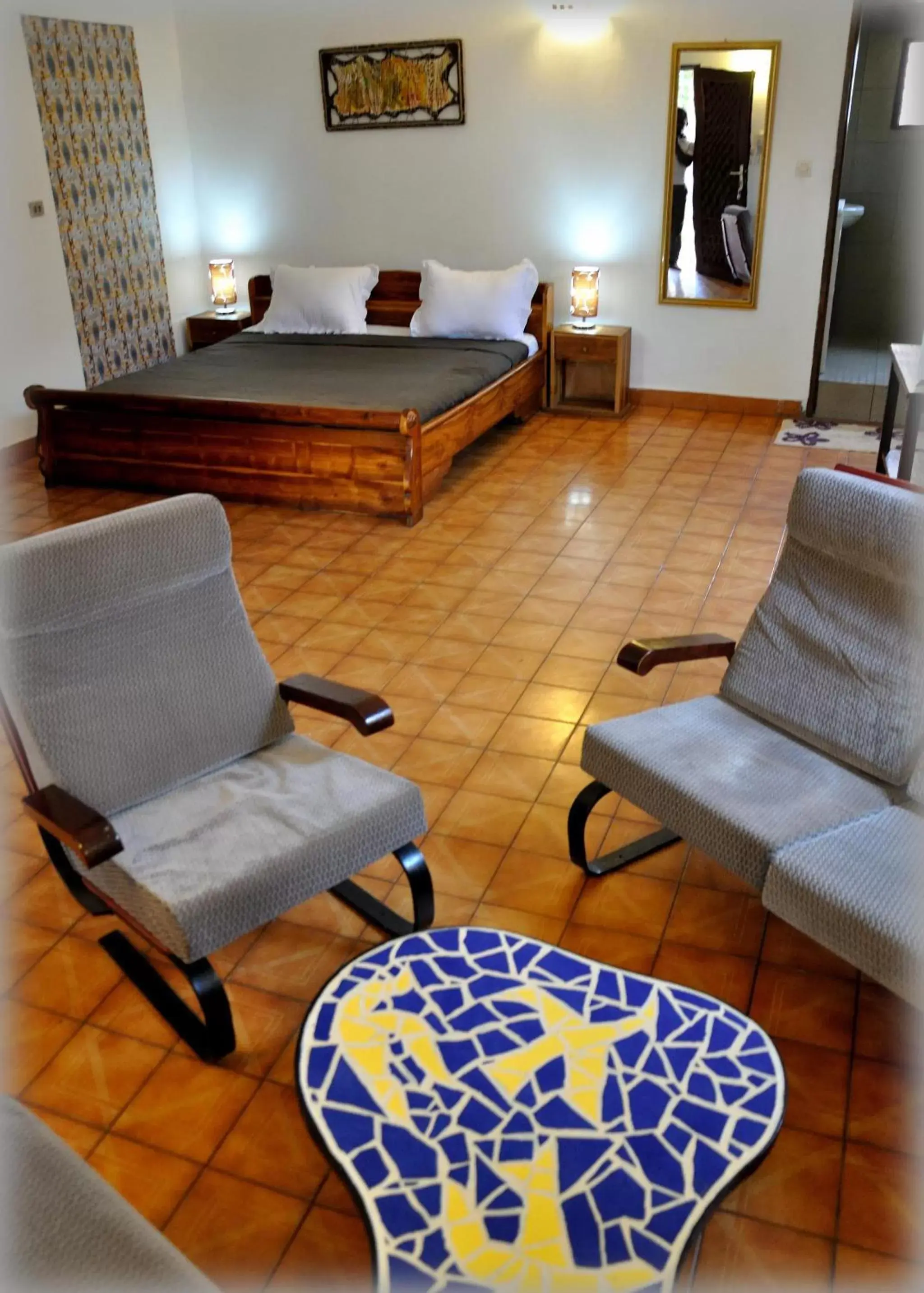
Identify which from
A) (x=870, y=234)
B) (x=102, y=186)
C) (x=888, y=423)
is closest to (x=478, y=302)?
(x=102, y=186)

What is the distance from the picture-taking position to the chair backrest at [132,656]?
2.33 metres

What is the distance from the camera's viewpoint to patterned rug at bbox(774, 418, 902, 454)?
19.3ft

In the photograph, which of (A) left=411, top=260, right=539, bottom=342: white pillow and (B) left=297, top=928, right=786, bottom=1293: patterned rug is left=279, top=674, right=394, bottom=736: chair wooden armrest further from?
(A) left=411, top=260, right=539, bottom=342: white pillow

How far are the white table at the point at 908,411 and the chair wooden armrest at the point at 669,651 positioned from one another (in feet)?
4.03

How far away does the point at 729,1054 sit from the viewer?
177 cm

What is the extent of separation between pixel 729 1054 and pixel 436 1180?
520mm

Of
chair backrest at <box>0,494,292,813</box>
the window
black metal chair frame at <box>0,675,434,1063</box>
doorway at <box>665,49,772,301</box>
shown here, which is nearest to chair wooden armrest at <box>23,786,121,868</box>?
black metal chair frame at <box>0,675,434,1063</box>

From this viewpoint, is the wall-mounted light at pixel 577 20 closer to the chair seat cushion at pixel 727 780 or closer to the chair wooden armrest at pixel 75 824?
the chair seat cushion at pixel 727 780

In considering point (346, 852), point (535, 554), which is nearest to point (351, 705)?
point (346, 852)

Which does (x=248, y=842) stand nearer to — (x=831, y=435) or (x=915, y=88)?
(x=915, y=88)

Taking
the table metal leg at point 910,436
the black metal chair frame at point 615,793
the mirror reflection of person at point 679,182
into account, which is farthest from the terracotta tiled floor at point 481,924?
the mirror reflection of person at point 679,182

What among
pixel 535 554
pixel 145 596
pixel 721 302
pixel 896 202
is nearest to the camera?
pixel 145 596

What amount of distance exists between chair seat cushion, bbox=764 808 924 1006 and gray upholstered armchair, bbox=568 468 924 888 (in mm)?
53

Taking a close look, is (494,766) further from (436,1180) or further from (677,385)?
(677,385)
